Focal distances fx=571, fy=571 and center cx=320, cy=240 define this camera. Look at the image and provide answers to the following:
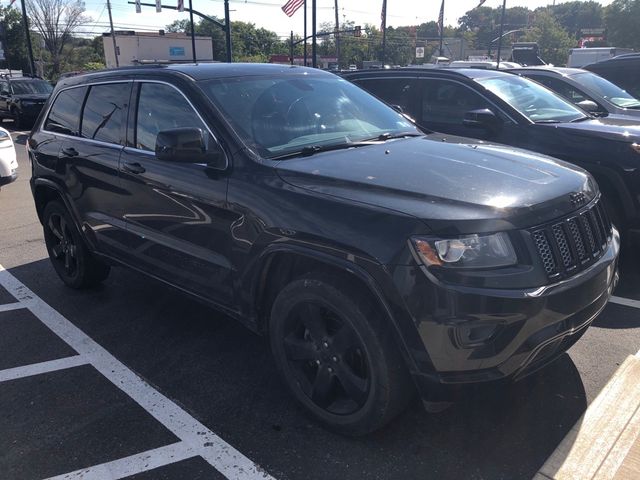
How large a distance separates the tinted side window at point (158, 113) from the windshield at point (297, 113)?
→ 0.19 meters

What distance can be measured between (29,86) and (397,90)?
18.3 metres

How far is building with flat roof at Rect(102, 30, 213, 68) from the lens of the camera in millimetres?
60812

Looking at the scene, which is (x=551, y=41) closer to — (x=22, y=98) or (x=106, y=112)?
(x=22, y=98)

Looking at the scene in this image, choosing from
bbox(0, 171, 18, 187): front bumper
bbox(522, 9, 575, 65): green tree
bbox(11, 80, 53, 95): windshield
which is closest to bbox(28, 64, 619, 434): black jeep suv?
bbox(0, 171, 18, 187): front bumper

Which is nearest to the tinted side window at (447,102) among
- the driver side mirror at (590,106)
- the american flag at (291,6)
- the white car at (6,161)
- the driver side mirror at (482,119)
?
the driver side mirror at (482,119)

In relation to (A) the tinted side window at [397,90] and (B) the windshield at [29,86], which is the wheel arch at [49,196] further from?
(B) the windshield at [29,86]

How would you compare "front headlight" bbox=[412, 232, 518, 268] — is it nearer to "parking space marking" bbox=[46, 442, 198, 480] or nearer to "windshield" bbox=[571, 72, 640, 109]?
"parking space marking" bbox=[46, 442, 198, 480]

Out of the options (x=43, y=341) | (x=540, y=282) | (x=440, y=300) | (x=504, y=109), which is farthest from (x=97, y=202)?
(x=504, y=109)

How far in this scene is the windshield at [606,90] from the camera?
7.86 meters

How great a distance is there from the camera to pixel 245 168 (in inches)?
125

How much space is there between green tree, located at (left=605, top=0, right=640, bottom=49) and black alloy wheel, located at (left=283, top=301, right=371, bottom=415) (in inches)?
2394

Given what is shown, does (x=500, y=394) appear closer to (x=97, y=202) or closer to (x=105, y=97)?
(x=97, y=202)

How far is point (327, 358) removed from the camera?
2.93 m

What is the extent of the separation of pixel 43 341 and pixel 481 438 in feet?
10.1
